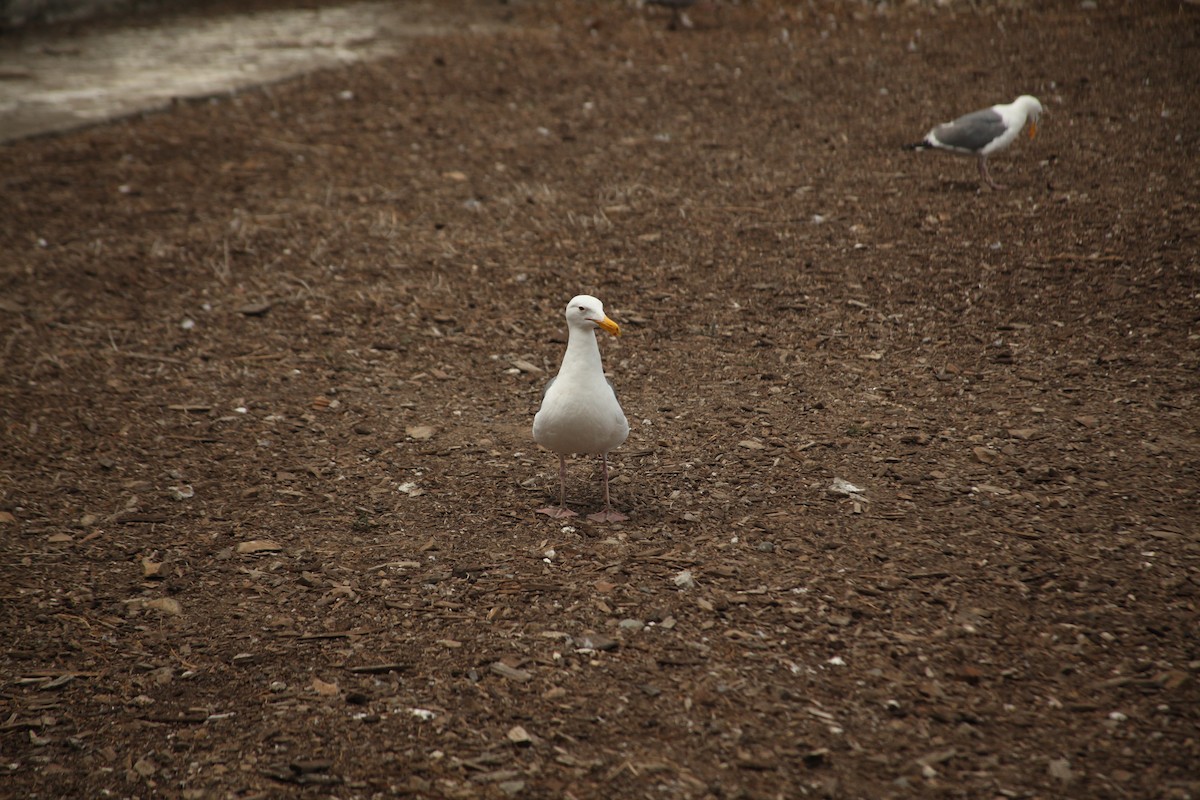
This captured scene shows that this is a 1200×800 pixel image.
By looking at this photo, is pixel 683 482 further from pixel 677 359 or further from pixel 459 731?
pixel 459 731

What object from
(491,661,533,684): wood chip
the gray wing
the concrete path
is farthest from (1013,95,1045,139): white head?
the concrete path

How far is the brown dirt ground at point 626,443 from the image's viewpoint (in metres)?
2.91

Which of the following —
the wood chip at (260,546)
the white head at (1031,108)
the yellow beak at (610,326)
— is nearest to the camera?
the yellow beak at (610,326)

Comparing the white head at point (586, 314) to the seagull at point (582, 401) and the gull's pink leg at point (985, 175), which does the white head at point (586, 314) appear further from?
the gull's pink leg at point (985, 175)

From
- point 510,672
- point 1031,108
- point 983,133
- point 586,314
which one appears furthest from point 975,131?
point 510,672

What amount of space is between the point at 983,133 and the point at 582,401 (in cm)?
423

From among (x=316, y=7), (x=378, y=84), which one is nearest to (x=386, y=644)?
(x=378, y=84)

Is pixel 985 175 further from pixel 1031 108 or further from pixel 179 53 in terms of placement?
pixel 179 53

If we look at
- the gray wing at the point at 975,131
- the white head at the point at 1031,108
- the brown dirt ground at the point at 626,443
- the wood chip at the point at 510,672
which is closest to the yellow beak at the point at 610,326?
the brown dirt ground at the point at 626,443

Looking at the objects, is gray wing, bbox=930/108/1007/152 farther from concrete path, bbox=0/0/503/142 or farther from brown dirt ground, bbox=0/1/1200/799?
concrete path, bbox=0/0/503/142

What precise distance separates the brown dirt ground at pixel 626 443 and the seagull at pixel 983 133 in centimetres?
23

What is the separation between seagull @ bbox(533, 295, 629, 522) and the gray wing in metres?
3.93

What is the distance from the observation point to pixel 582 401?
148 inches

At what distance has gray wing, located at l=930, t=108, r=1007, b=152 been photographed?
664cm
